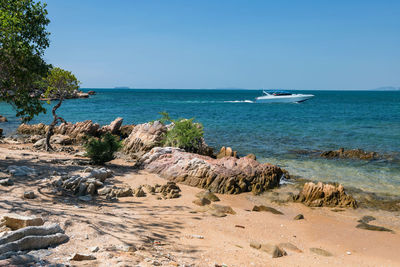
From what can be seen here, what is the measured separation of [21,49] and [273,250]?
11.8 meters

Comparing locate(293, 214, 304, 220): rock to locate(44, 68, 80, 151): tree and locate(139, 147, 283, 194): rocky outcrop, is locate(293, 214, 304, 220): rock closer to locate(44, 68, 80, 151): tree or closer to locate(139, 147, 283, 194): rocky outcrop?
locate(139, 147, 283, 194): rocky outcrop

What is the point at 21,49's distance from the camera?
12.3 meters

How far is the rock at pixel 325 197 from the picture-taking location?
1177 centimetres

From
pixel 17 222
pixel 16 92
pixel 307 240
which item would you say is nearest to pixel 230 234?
pixel 307 240

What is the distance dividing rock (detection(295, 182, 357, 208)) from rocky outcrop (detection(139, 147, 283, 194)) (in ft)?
6.39

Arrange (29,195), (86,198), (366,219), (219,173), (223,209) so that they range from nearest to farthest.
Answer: (29,195) < (86,198) < (223,209) < (366,219) < (219,173)

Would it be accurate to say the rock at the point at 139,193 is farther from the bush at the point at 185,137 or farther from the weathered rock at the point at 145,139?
the weathered rock at the point at 145,139

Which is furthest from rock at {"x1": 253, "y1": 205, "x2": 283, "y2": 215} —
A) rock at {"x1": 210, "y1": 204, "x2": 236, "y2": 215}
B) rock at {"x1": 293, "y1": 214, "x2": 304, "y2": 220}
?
rock at {"x1": 210, "y1": 204, "x2": 236, "y2": 215}

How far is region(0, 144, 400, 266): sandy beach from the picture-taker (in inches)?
248

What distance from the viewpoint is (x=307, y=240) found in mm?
8648

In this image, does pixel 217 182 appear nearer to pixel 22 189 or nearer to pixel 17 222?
pixel 22 189

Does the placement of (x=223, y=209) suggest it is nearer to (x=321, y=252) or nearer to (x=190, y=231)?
(x=190, y=231)

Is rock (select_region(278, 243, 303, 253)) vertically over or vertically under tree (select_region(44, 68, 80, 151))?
under

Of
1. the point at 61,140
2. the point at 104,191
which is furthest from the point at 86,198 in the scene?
the point at 61,140
